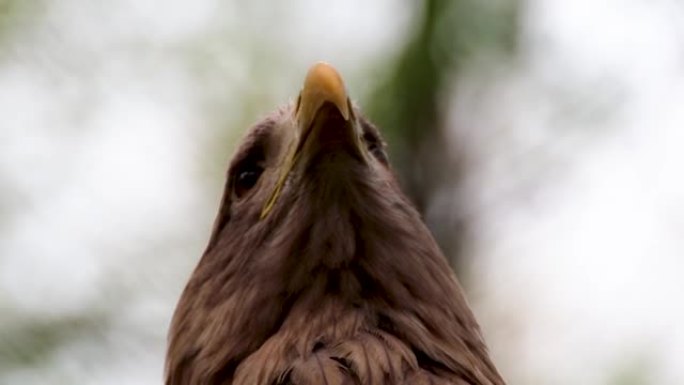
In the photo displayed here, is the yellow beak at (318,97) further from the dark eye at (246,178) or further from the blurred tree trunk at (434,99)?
the blurred tree trunk at (434,99)

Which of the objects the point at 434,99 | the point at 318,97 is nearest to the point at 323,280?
the point at 318,97

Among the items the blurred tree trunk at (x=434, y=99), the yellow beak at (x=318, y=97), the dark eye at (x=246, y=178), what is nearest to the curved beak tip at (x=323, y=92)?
the yellow beak at (x=318, y=97)

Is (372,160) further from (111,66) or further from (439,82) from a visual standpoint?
(111,66)

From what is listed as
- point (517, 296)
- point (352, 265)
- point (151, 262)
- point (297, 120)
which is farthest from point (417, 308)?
point (151, 262)

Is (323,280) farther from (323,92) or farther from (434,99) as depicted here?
(434,99)

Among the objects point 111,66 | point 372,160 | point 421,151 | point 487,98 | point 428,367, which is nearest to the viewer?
point 428,367
